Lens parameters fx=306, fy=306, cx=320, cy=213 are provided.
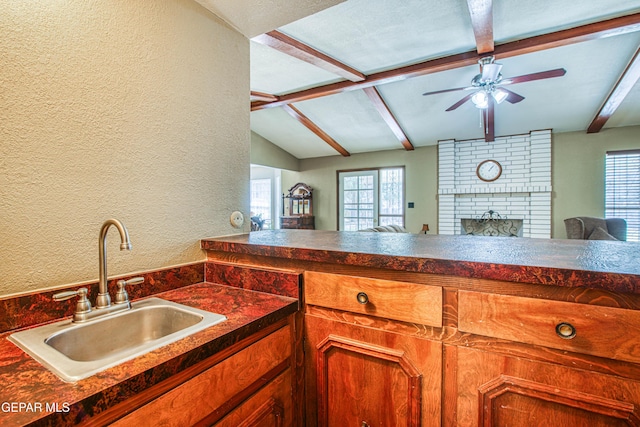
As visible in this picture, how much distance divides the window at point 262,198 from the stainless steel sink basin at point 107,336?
6.70m

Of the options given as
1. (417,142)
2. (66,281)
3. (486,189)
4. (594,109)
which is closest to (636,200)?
(594,109)

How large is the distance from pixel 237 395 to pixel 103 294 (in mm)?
513

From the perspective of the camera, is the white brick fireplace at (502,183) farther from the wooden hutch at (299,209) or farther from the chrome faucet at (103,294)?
the chrome faucet at (103,294)

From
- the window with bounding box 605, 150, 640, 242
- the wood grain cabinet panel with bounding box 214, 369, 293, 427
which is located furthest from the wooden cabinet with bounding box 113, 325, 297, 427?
the window with bounding box 605, 150, 640, 242

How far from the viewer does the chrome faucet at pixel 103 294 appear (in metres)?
0.85

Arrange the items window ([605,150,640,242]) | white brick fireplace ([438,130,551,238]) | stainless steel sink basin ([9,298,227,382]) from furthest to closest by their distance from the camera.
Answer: white brick fireplace ([438,130,551,238]) → window ([605,150,640,242]) → stainless steel sink basin ([9,298,227,382])

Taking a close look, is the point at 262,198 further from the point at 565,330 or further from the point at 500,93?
the point at 565,330

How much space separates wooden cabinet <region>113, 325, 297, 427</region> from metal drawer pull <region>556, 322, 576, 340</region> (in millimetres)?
754

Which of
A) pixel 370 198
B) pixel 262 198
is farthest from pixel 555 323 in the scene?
pixel 262 198

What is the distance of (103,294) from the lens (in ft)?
3.06

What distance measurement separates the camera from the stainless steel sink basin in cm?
64

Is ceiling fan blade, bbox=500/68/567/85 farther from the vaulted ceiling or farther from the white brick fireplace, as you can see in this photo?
the white brick fireplace

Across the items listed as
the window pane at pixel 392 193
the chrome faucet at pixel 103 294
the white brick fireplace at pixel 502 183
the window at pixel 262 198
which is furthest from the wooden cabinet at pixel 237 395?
the window at pixel 262 198

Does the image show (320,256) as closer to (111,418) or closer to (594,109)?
(111,418)
